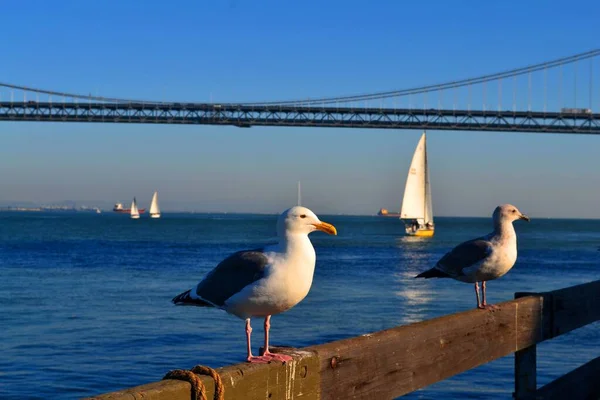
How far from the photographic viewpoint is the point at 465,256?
4.42 m

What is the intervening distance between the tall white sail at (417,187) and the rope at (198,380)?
53519 millimetres

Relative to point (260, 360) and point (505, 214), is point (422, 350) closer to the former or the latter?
point (260, 360)

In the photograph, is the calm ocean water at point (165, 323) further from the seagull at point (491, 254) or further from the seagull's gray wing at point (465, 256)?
the seagull at point (491, 254)

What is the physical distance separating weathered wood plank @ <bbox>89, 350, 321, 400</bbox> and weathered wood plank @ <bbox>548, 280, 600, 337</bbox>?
1.51 m

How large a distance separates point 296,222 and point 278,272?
16 centimetres

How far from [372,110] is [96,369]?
185ft

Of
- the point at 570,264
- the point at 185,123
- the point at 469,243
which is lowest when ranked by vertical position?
the point at 570,264

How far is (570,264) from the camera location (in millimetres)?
34375

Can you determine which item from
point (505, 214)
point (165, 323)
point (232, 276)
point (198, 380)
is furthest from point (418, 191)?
point (198, 380)

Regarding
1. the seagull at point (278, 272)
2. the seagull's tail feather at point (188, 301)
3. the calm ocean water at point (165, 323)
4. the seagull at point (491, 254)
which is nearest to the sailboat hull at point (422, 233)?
the calm ocean water at point (165, 323)

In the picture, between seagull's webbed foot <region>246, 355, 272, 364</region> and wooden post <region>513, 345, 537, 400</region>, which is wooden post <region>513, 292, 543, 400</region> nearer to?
wooden post <region>513, 345, 537, 400</region>

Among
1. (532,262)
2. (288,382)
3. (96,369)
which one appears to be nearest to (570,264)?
(532,262)

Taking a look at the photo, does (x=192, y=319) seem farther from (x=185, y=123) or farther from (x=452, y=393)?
(x=185, y=123)

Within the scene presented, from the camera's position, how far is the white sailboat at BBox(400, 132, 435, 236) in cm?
5500
